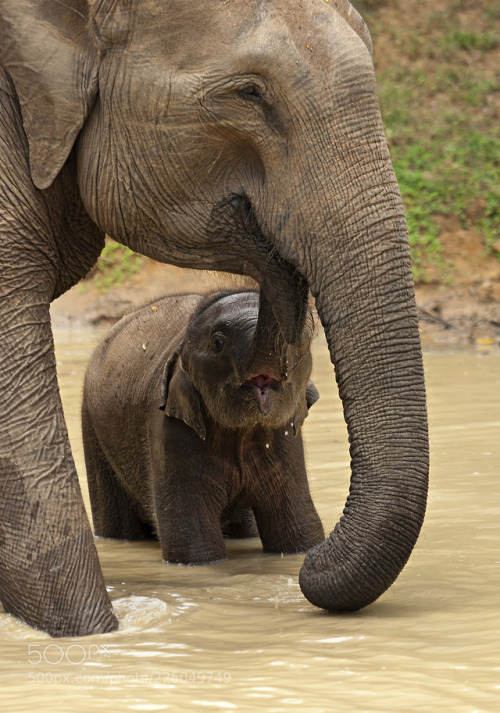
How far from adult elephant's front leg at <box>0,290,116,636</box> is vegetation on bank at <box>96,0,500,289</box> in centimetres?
1012

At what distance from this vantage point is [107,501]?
6.41m

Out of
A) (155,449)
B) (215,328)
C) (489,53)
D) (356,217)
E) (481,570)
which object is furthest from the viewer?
(489,53)

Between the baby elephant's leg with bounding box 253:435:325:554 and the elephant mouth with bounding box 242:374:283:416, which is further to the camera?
the baby elephant's leg with bounding box 253:435:325:554

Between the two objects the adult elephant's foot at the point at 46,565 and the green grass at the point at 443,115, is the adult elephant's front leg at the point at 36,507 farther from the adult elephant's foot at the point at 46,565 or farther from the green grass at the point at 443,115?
the green grass at the point at 443,115

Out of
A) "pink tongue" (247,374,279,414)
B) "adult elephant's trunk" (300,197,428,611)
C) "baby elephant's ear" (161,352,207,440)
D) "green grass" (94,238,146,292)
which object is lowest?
"green grass" (94,238,146,292)

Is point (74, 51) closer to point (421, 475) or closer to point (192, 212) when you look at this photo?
point (192, 212)

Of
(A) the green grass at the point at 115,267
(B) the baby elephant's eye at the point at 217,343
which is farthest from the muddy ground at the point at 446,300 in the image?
(B) the baby elephant's eye at the point at 217,343

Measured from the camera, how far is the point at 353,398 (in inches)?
149

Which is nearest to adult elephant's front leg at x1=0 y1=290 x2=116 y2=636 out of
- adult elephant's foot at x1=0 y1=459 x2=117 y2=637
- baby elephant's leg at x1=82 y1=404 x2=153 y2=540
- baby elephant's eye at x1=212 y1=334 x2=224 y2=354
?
adult elephant's foot at x1=0 y1=459 x2=117 y2=637

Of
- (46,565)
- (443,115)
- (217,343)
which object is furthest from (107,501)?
(443,115)

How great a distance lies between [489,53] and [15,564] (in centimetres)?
1442

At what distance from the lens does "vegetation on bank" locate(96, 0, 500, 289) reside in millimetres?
14695

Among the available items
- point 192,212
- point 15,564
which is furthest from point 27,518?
point 192,212

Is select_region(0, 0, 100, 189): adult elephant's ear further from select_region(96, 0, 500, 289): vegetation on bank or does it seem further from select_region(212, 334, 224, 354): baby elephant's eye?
select_region(96, 0, 500, 289): vegetation on bank
